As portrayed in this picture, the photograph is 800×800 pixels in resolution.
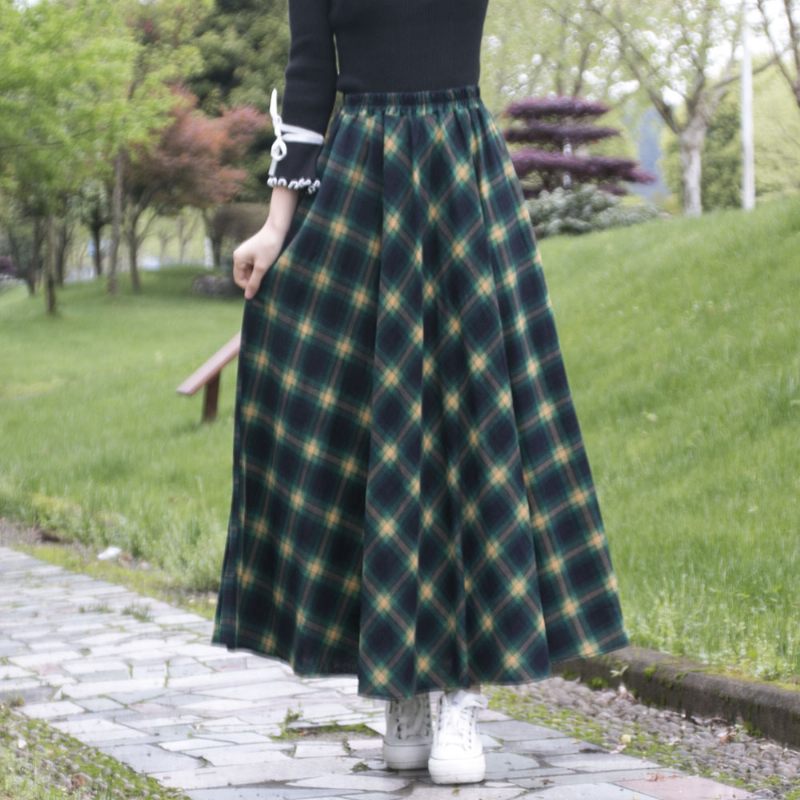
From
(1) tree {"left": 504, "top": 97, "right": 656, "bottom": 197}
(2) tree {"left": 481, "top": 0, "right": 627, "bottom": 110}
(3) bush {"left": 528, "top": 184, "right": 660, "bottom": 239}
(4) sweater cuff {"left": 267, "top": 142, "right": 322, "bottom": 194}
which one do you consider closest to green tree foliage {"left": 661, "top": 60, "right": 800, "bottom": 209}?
(2) tree {"left": 481, "top": 0, "right": 627, "bottom": 110}

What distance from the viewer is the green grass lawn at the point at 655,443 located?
5152 mm

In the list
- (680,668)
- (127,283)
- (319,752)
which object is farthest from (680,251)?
(127,283)

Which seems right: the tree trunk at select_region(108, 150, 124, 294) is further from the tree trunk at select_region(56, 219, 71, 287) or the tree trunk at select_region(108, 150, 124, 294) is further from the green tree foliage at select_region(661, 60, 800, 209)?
the green tree foliage at select_region(661, 60, 800, 209)

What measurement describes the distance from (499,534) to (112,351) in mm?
23859

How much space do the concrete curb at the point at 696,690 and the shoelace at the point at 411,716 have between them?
2.43 feet

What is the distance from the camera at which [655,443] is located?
318 inches

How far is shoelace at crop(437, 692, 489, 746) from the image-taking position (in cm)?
313

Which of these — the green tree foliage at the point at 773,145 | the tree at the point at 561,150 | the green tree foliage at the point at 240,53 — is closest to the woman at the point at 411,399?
the tree at the point at 561,150

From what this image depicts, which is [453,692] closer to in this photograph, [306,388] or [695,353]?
[306,388]

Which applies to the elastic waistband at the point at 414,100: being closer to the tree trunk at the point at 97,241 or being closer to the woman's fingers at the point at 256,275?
the woman's fingers at the point at 256,275

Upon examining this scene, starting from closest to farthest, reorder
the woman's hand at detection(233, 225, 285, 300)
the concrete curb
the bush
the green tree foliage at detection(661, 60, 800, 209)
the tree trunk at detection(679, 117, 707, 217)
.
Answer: the woman's hand at detection(233, 225, 285, 300)
the concrete curb
the bush
the tree trunk at detection(679, 117, 707, 217)
the green tree foliage at detection(661, 60, 800, 209)

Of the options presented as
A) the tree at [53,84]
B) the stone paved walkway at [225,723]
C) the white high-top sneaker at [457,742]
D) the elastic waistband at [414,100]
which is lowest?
the stone paved walkway at [225,723]

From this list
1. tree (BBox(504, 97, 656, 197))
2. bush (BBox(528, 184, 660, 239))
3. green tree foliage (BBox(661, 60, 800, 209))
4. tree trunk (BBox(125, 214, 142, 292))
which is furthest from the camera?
green tree foliage (BBox(661, 60, 800, 209))

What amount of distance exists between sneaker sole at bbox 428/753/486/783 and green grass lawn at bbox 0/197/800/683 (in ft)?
3.65
